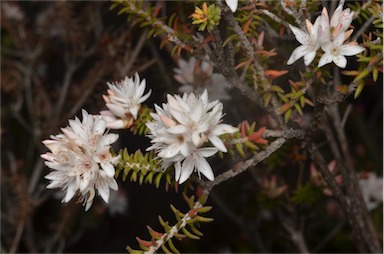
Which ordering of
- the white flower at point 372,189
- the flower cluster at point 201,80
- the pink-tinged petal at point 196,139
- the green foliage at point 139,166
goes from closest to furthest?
the pink-tinged petal at point 196,139
the green foliage at point 139,166
the flower cluster at point 201,80
the white flower at point 372,189

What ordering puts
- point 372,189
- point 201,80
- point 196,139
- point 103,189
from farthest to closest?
point 372,189 → point 201,80 → point 103,189 → point 196,139

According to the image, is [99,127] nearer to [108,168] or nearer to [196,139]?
[108,168]

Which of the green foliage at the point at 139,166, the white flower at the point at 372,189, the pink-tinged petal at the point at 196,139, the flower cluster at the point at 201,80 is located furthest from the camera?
the white flower at the point at 372,189

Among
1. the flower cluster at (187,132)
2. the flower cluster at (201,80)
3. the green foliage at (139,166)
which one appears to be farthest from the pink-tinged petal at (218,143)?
the flower cluster at (201,80)

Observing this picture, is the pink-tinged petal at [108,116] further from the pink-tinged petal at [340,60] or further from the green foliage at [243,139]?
the pink-tinged petal at [340,60]

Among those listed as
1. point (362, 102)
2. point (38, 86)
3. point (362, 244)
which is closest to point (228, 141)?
point (362, 244)

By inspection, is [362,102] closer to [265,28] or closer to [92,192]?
[265,28]

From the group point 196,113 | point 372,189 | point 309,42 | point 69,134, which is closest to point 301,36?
point 309,42

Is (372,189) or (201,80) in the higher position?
(201,80)
